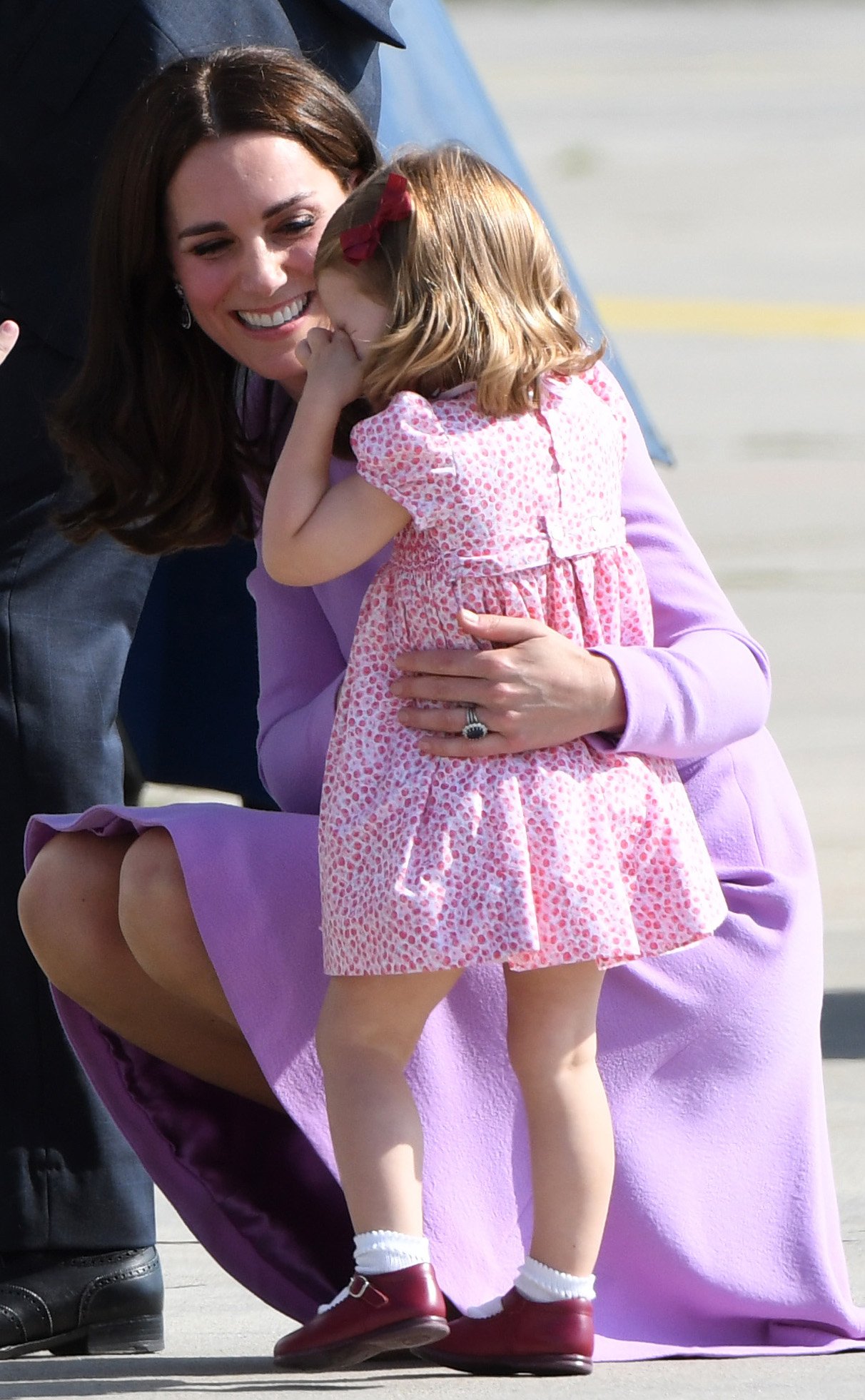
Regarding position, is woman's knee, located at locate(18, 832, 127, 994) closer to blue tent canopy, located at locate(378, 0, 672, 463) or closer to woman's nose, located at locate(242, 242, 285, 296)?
woman's nose, located at locate(242, 242, 285, 296)

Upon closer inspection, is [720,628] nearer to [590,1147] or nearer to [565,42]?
[590,1147]

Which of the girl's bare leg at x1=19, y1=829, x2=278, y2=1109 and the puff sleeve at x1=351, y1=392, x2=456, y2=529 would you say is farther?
the girl's bare leg at x1=19, y1=829, x2=278, y2=1109

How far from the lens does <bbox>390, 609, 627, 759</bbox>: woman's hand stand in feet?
7.14

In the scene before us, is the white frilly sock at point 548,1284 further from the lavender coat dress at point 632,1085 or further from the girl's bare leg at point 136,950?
the girl's bare leg at point 136,950

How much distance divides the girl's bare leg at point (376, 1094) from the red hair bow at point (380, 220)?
65 cm

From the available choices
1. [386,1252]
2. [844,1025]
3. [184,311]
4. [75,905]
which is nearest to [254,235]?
[184,311]

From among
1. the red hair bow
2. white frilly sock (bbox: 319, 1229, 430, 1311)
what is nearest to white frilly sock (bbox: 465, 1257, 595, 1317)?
white frilly sock (bbox: 319, 1229, 430, 1311)

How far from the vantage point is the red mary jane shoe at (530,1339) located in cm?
221

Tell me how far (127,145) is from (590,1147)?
1108mm

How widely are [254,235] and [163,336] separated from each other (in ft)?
0.56

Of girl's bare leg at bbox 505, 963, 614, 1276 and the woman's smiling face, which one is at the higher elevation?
the woman's smiling face

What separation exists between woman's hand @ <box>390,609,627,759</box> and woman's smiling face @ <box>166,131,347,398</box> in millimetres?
430

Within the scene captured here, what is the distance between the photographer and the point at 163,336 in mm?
2566

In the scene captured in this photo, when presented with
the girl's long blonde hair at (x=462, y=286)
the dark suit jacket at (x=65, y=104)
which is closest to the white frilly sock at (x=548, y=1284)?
the girl's long blonde hair at (x=462, y=286)
